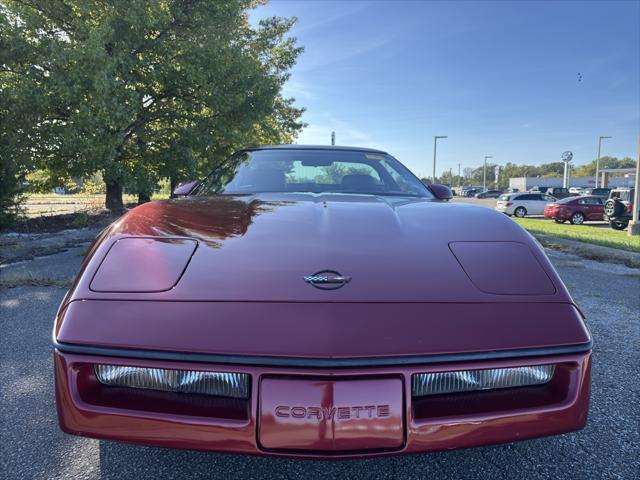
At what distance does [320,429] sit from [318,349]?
0.21m

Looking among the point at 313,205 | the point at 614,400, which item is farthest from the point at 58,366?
the point at 614,400

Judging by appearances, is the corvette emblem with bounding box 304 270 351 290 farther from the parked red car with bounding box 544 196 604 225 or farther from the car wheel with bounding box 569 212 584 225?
the car wheel with bounding box 569 212 584 225

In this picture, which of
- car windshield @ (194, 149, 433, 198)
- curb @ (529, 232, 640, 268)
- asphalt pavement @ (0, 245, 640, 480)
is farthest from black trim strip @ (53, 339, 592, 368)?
curb @ (529, 232, 640, 268)

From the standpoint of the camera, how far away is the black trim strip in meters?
1.15

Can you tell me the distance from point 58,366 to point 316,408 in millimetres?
764

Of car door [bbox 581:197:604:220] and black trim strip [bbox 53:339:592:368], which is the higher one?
black trim strip [bbox 53:339:592:368]

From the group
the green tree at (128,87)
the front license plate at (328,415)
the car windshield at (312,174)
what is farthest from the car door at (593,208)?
the front license plate at (328,415)

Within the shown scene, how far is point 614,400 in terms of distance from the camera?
2178mm

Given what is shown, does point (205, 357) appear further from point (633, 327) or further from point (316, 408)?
point (633, 327)

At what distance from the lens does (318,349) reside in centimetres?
116

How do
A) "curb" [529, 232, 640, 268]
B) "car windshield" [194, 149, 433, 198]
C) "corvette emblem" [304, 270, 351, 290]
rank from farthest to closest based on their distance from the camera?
"curb" [529, 232, 640, 268], "car windshield" [194, 149, 433, 198], "corvette emblem" [304, 270, 351, 290]

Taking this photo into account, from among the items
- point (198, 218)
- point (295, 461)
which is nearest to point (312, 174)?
point (198, 218)

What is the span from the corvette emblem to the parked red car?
74.9 ft

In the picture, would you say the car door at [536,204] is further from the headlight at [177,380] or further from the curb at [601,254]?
the headlight at [177,380]
